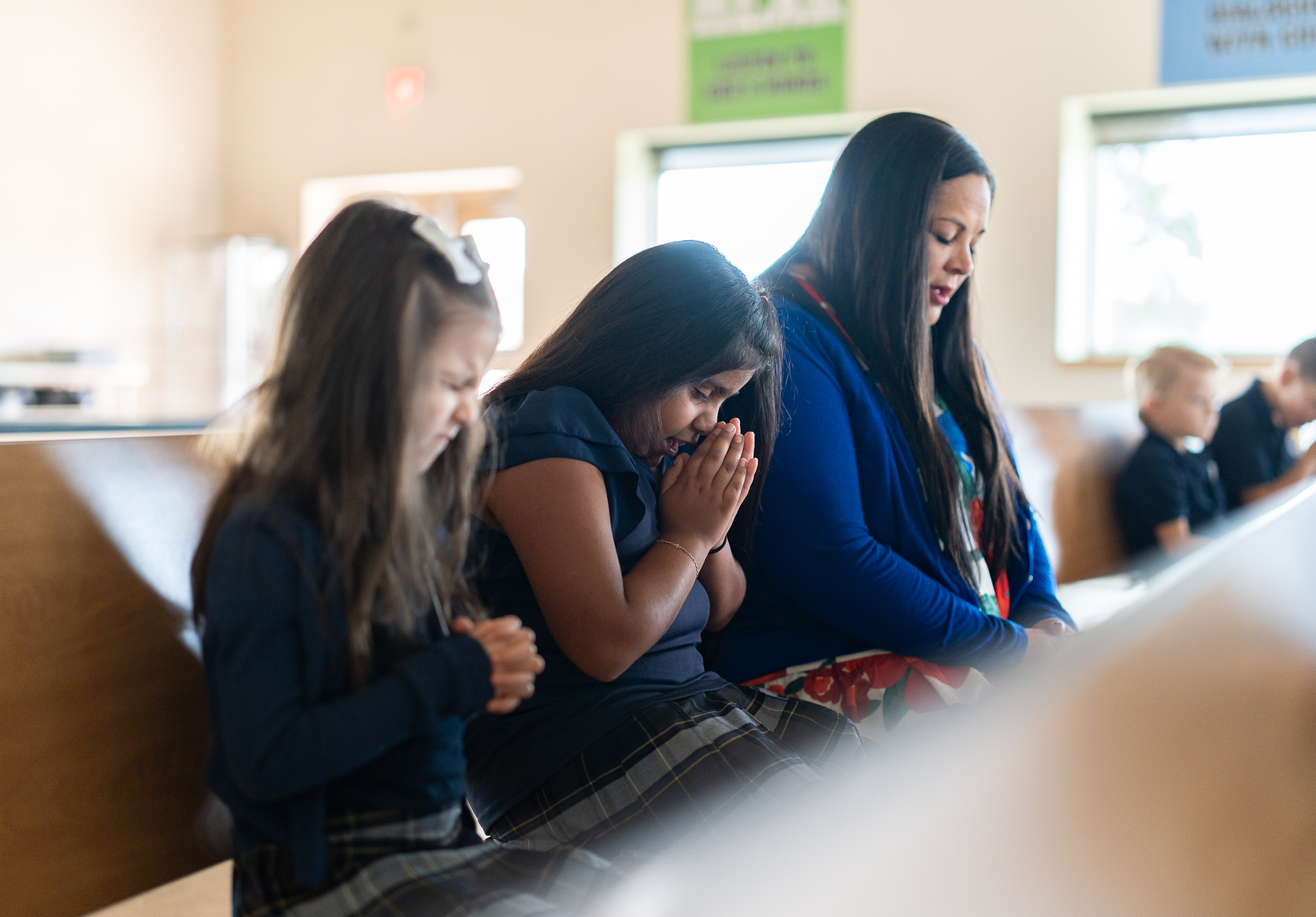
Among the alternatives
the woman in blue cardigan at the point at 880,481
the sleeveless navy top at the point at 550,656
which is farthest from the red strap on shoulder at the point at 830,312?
the sleeveless navy top at the point at 550,656

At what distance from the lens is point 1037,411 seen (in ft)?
9.04

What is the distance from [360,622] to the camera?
0.82 metres

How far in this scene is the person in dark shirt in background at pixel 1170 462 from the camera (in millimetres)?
3078

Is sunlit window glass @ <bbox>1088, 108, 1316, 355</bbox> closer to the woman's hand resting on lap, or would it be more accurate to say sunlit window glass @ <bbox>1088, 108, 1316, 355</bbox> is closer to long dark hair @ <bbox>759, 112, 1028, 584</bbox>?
the woman's hand resting on lap

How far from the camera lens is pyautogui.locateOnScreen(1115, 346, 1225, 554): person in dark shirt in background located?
3078 mm

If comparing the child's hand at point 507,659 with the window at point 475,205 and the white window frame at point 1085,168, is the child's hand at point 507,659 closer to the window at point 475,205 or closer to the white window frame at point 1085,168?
the white window frame at point 1085,168

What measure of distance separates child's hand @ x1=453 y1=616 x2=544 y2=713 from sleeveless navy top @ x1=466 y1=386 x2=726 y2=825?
0.20 metres

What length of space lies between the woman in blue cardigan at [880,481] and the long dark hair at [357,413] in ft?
2.03

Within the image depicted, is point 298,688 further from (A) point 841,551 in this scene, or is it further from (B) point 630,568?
(A) point 841,551

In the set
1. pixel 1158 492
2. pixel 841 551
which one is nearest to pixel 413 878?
pixel 841 551

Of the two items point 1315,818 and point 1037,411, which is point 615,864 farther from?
point 1037,411

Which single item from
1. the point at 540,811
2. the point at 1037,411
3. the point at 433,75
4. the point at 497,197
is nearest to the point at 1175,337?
the point at 1037,411

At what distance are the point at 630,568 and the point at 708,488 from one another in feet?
0.38

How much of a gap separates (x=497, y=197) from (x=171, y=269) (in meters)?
2.04
